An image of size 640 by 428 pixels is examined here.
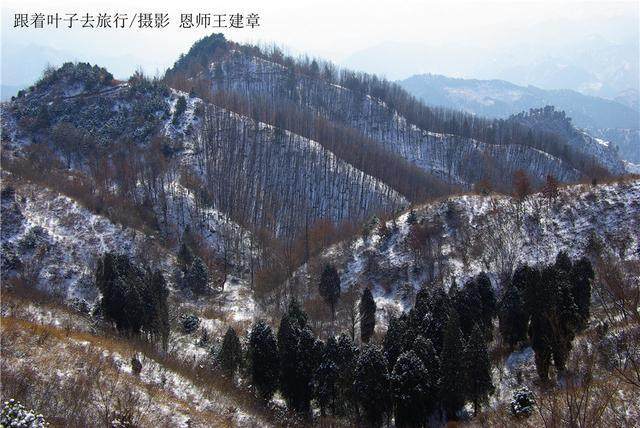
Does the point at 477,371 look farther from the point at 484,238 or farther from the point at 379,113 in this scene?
the point at 379,113

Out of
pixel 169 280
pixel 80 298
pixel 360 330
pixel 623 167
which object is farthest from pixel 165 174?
pixel 623 167

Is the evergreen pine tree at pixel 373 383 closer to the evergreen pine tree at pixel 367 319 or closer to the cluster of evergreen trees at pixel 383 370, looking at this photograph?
the cluster of evergreen trees at pixel 383 370

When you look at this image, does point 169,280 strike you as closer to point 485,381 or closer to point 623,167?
point 485,381

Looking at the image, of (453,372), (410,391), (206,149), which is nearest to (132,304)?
(410,391)

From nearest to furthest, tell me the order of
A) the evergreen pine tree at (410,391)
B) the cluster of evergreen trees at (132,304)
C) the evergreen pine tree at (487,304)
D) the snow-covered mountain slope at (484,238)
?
1. the evergreen pine tree at (410,391)
2. the cluster of evergreen trees at (132,304)
3. the evergreen pine tree at (487,304)
4. the snow-covered mountain slope at (484,238)

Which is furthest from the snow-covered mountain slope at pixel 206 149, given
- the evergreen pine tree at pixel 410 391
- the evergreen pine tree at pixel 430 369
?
the evergreen pine tree at pixel 410 391

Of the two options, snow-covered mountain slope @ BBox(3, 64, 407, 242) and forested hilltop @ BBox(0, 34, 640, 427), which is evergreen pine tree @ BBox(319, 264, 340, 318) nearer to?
forested hilltop @ BBox(0, 34, 640, 427)
